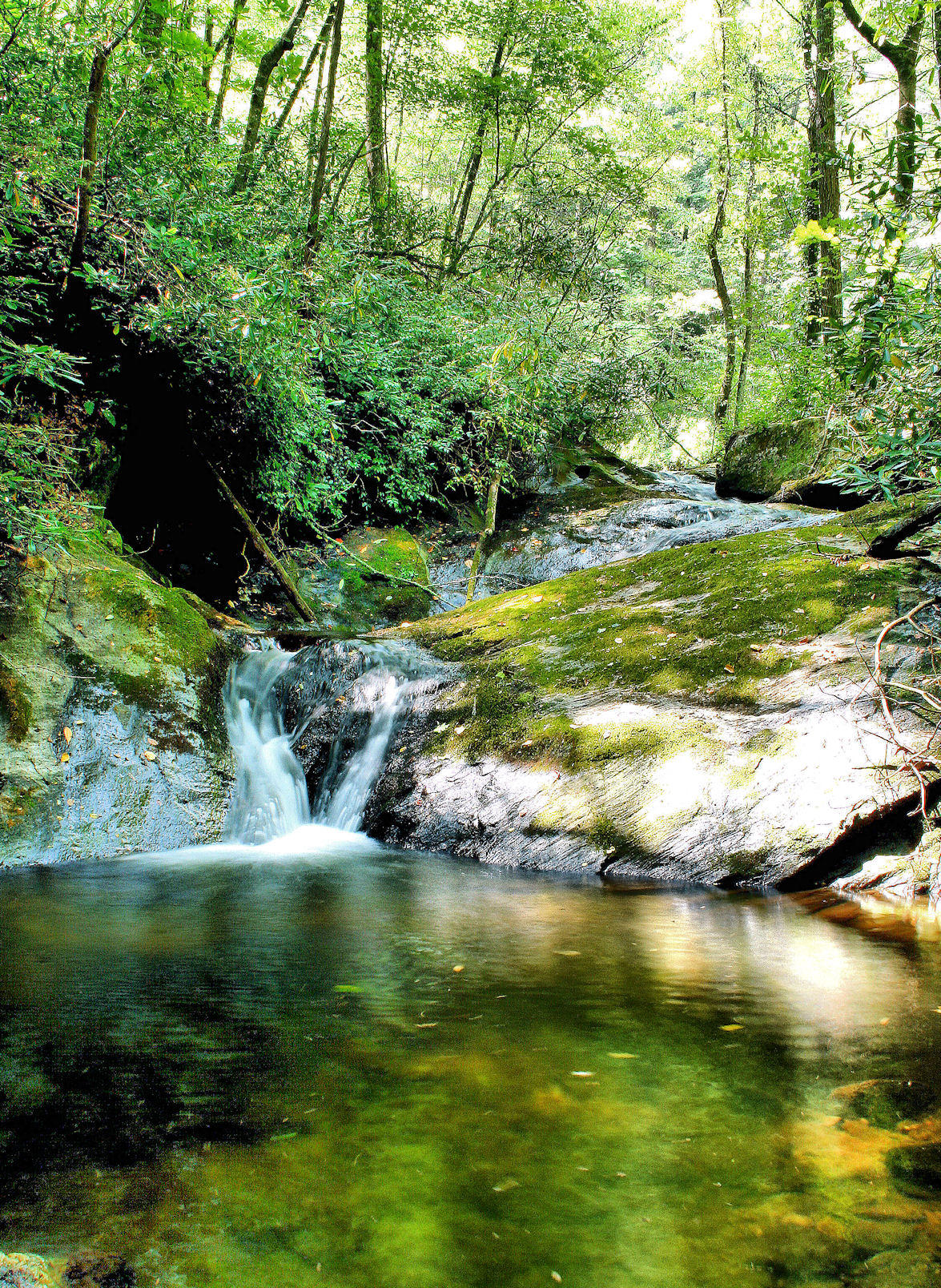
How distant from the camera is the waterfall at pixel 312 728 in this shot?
671 centimetres

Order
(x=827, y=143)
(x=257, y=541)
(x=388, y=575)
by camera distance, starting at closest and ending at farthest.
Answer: (x=257, y=541)
(x=827, y=143)
(x=388, y=575)

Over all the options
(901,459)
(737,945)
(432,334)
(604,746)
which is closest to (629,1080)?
(737,945)

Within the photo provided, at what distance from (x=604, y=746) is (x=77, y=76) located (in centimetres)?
875

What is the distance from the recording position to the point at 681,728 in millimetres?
5602

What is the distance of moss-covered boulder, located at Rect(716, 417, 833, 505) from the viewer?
1251cm

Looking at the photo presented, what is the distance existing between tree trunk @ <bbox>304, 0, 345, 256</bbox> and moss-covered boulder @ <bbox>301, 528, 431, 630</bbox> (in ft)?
13.4

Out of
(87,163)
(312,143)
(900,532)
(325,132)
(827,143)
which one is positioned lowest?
(900,532)

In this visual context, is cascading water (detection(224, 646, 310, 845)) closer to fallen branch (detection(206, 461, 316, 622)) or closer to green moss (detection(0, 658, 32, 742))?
green moss (detection(0, 658, 32, 742))

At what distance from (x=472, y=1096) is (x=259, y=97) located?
505 inches

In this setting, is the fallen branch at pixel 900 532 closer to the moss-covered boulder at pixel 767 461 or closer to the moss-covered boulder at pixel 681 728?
the moss-covered boulder at pixel 681 728

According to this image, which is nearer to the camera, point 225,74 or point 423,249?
point 225,74

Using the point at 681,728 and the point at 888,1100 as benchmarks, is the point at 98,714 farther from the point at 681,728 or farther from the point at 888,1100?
the point at 888,1100

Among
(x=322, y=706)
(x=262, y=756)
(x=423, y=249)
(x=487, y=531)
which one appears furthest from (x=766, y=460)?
(x=262, y=756)

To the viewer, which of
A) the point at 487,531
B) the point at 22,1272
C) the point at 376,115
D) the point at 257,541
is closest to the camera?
the point at 22,1272
